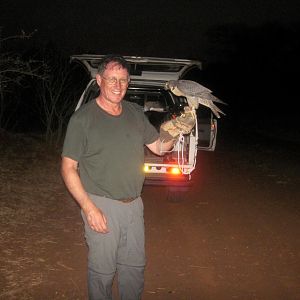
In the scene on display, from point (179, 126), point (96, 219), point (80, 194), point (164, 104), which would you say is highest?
point (179, 126)

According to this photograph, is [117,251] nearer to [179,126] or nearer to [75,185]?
[75,185]

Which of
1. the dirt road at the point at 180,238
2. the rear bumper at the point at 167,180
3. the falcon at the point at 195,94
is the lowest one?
the dirt road at the point at 180,238

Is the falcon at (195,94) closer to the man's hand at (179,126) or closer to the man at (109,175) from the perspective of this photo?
the man's hand at (179,126)

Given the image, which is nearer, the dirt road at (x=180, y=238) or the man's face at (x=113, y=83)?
the man's face at (x=113, y=83)

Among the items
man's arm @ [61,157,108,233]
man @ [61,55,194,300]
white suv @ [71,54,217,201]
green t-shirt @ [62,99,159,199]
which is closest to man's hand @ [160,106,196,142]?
man @ [61,55,194,300]

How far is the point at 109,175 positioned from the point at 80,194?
0.23m

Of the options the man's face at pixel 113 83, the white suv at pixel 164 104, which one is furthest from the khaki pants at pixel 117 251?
the white suv at pixel 164 104

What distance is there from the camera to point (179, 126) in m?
3.41

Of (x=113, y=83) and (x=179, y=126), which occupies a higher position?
(x=113, y=83)

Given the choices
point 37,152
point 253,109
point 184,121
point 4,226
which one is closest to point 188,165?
point 4,226

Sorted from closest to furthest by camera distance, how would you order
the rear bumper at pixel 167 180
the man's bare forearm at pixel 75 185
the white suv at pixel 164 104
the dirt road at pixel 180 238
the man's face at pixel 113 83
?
the man's bare forearm at pixel 75 185 < the man's face at pixel 113 83 < the dirt road at pixel 180 238 < the white suv at pixel 164 104 < the rear bumper at pixel 167 180

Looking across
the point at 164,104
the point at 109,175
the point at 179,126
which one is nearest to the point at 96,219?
the point at 109,175

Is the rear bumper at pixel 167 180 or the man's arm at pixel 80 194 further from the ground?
the man's arm at pixel 80 194

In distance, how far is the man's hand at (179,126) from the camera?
3379 millimetres
